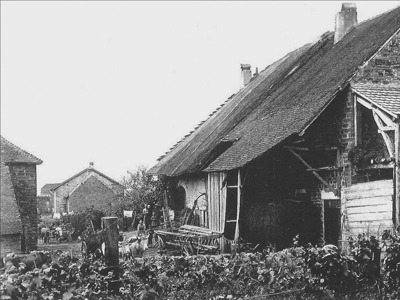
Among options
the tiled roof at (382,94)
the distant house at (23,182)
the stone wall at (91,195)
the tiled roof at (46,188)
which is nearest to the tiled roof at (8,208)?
the distant house at (23,182)

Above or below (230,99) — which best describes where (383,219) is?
below

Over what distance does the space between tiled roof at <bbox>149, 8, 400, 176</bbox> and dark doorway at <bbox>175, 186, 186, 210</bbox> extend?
143 centimetres

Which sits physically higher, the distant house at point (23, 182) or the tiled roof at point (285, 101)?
the tiled roof at point (285, 101)

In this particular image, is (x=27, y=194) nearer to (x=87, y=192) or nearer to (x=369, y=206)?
(x=369, y=206)

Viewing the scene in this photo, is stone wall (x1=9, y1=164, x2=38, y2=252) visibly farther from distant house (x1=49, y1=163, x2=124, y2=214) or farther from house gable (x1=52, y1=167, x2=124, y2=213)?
house gable (x1=52, y1=167, x2=124, y2=213)

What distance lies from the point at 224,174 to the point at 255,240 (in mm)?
2522

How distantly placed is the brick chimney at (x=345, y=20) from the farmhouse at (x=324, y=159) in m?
2.79

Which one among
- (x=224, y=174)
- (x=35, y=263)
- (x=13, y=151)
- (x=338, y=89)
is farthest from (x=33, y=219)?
(x=35, y=263)

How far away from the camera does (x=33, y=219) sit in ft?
81.8

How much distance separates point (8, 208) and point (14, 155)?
3.77m

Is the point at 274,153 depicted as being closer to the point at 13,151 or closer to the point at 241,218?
the point at 241,218

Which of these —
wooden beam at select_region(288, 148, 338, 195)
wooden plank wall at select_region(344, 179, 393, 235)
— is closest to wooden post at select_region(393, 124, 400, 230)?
wooden plank wall at select_region(344, 179, 393, 235)

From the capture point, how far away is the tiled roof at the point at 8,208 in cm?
2068

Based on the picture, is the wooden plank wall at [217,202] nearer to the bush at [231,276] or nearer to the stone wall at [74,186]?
the bush at [231,276]
